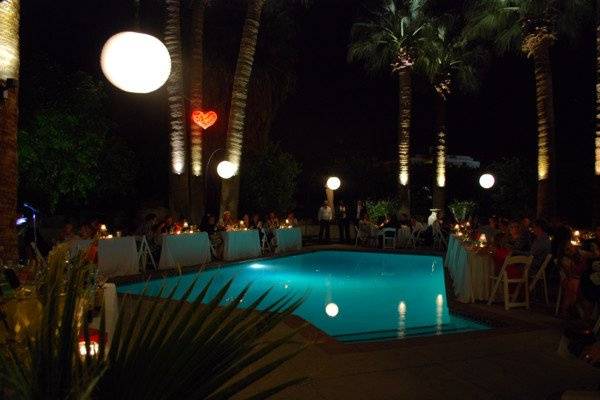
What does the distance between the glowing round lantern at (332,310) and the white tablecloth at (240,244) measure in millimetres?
5110

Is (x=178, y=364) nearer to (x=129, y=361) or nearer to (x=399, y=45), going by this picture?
(x=129, y=361)

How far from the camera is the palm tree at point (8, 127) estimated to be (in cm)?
751

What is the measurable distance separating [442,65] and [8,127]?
17425 mm

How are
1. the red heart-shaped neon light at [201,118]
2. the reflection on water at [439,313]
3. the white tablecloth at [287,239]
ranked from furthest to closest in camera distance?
the white tablecloth at [287,239] < the red heart-shaped neon light at [201,118] < the reflection on water at [439,313]

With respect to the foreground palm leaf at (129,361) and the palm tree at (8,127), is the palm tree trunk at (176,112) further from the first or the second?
the foreground palm leaf at (129,361)

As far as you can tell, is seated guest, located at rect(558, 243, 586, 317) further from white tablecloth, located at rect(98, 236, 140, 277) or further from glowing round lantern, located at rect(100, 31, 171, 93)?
white tablecloth, located at rect(98, 236, 140, 277)

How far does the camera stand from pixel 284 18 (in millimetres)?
19078

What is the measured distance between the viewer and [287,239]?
16094 mm

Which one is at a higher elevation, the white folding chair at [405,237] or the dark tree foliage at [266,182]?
the dark tree foliage at [266,182]

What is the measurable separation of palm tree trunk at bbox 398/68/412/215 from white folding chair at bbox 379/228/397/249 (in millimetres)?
2637

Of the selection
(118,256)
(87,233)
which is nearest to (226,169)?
(118,256)

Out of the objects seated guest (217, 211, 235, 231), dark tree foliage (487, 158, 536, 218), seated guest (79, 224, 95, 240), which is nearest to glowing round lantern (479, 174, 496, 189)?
dark tree foliage (487, 158, 536, 218)

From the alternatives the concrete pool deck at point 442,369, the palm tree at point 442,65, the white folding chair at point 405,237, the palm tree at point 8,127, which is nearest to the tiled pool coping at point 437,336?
the concrete pool deck at point 442,369

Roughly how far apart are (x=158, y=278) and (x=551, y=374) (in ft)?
26.1
